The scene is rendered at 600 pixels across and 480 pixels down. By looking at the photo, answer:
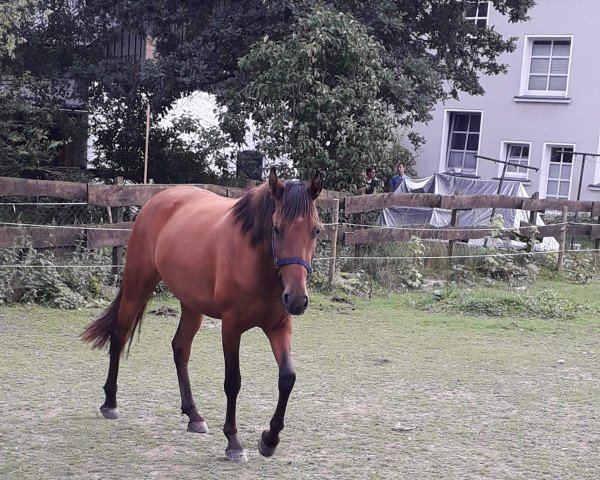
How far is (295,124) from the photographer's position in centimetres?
1310

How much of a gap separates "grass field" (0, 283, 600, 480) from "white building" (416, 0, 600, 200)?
54.8ft

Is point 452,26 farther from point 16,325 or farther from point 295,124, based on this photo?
point 16,325

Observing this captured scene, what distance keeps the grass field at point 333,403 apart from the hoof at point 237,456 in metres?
0.05

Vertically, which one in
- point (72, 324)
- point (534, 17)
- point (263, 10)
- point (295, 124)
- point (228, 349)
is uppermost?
point (534, 17)

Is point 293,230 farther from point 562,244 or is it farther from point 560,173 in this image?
point 560,173

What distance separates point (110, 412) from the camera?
5.40m

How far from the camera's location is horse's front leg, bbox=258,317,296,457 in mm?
4535

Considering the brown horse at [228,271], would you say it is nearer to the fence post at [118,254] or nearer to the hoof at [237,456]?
the hoof at [237,456]

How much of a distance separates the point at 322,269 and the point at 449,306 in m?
1.81

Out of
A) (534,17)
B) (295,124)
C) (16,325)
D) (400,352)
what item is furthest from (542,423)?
(534,17)

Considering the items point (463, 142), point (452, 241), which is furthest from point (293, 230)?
point (463, 142)

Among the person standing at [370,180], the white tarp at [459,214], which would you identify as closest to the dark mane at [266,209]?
the person standing at [370,180]

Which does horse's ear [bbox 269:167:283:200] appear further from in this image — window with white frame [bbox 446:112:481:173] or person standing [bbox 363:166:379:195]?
window with white frame [bbox 446:112:481:173]

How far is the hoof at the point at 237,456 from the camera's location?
15.2 feet
